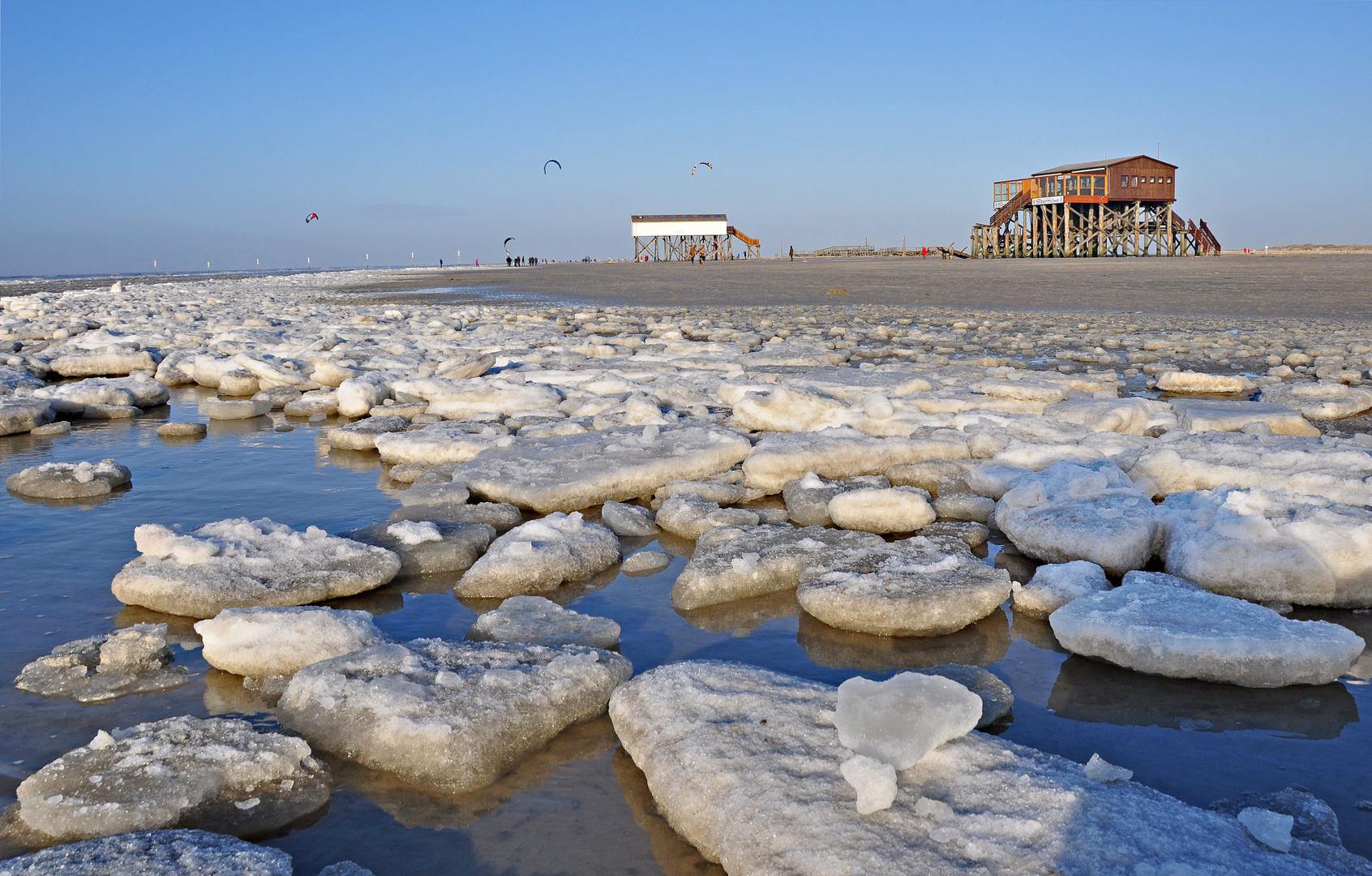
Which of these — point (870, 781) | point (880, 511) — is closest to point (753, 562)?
point (880, 511)

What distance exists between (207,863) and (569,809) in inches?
26.1

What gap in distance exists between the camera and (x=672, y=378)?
21.8 ft

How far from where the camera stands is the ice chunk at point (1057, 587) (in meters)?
2.79

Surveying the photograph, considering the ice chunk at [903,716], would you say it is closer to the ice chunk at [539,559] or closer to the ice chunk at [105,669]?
the ice chunk at [539,559]

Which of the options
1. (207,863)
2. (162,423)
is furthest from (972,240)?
(207,863)

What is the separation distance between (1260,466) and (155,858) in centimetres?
392

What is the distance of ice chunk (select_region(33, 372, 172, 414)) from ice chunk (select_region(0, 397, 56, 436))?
213mm

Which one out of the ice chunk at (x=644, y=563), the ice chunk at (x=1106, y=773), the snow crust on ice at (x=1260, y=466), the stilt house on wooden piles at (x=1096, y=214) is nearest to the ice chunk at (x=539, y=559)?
the ice chunk at (x=644, y=563)

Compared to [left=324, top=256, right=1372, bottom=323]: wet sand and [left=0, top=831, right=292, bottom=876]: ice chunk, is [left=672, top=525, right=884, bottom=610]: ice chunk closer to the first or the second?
[left=0, top=831, right=292, bottom=876]: ice chunk

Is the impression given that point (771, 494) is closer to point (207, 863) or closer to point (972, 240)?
point (207, 863)

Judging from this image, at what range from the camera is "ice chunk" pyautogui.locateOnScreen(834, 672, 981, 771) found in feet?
5.88

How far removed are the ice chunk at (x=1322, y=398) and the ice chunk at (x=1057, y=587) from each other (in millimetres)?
3553

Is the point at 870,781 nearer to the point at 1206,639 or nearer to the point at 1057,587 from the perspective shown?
the point at 1206,639

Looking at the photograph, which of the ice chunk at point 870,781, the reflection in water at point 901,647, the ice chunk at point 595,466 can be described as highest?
the ice chunk at point 595,466
